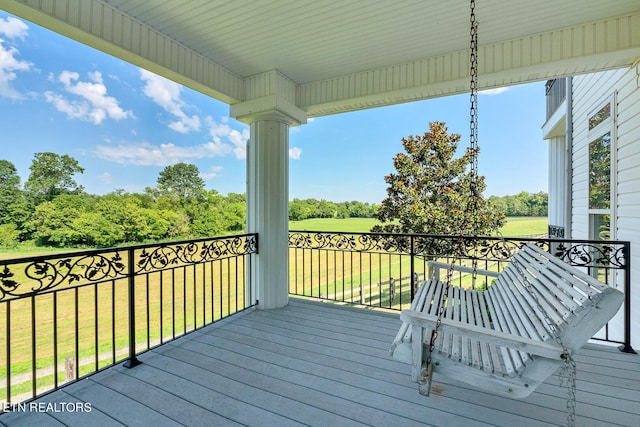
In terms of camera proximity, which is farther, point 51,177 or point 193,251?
point 51,177

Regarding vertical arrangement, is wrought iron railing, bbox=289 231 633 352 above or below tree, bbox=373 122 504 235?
below

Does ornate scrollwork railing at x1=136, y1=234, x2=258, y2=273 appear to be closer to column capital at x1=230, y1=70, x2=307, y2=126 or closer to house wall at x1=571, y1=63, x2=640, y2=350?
column capital at x1=230, y1=70, x2=307, y2=126

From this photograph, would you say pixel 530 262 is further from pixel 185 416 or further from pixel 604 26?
pixel 185 416

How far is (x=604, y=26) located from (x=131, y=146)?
19.4 meters

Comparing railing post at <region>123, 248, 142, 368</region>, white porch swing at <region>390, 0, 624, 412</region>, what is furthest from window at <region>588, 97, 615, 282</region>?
railing post at <region>123, 248, 142, 368</region>

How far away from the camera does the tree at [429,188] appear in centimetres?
843

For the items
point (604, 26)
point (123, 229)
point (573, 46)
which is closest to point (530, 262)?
point (573, 46)

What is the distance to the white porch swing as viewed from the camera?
3.69 feet

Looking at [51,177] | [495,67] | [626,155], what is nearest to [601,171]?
[626,155]

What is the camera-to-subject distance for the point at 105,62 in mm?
15422

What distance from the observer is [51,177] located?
33.6ft

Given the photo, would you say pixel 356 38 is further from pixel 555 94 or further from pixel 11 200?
pixel 11 200

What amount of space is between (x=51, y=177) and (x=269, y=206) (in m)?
11.7

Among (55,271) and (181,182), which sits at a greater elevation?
(181,182)
